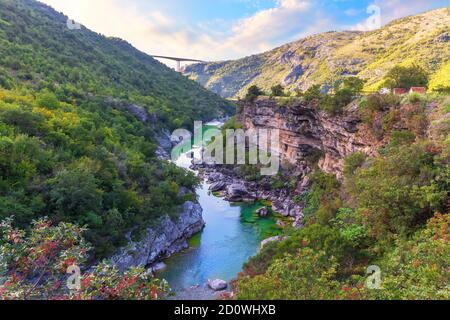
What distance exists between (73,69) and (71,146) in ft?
76.1

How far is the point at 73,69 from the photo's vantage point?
41.2 meters

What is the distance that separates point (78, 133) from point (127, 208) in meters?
6.86

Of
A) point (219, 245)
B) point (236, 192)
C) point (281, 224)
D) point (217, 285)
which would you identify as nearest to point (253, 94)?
point (236, 192)

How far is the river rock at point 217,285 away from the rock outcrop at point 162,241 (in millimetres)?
3817

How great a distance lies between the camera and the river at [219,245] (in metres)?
19.5

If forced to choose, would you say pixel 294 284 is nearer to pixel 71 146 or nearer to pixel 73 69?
pixel 71 146

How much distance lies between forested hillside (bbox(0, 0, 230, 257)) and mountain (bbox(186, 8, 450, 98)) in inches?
1042

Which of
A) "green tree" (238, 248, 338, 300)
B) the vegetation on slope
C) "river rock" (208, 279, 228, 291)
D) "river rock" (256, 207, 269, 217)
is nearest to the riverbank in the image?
"river rock" (256, 207, 269, 217)

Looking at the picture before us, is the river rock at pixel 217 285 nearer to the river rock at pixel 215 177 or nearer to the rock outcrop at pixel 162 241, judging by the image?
the rock outcrop at pixel 162 241

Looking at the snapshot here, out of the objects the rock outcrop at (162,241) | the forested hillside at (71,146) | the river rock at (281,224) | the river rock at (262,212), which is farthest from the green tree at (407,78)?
the rock outcrop at (162,241)

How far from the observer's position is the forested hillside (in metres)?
16.9

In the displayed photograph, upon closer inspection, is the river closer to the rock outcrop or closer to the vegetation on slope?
the rock outcrop

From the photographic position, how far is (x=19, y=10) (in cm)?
4703
